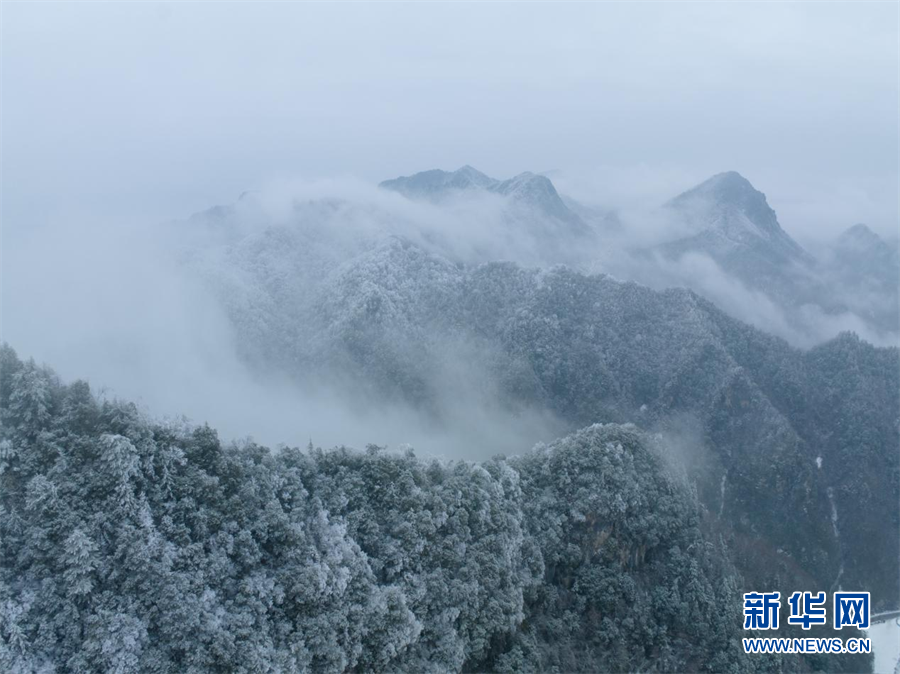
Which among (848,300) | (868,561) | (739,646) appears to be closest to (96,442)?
(739,646)

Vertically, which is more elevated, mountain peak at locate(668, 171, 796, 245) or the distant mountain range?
mountain peak at locate(668, 171, 796, 245)

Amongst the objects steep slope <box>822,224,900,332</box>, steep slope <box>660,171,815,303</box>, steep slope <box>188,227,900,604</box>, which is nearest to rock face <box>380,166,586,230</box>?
steep slope <box>660,171,815,303</box>

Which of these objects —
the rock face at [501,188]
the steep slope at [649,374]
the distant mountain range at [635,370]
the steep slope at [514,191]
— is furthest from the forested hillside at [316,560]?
the rock face at [501,188]

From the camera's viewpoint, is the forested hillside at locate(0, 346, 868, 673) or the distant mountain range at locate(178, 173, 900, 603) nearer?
the forested hillside at locate(0, 346, 868, 673)

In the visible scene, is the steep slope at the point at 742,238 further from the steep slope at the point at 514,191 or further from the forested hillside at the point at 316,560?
the forested hillside at the point at 316,560

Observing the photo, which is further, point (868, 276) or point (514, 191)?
point (868, 276)

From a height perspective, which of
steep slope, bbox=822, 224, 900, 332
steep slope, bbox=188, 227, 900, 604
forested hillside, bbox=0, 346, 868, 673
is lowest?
forested hillside, bbox=0, 346, 868, 673

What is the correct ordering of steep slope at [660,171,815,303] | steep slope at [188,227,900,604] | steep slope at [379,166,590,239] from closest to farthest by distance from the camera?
steep slope at [188,227,900,604] < steep slope at [660,171,815,303] < steep slope at [379,166,590,239]

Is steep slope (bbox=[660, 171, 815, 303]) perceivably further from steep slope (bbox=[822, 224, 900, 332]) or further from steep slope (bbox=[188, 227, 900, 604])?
steep slope (bbox=[188, 227, 900, 604])

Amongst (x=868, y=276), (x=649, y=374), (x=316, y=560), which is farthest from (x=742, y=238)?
(x=316, y=560)

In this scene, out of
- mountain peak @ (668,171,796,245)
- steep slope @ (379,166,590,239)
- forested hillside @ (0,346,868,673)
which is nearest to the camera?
forested hillside @ (0,346,868,673)

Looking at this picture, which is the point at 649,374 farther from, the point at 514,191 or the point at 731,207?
the point at 731,207

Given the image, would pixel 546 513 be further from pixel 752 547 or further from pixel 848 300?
pixel 848 300
